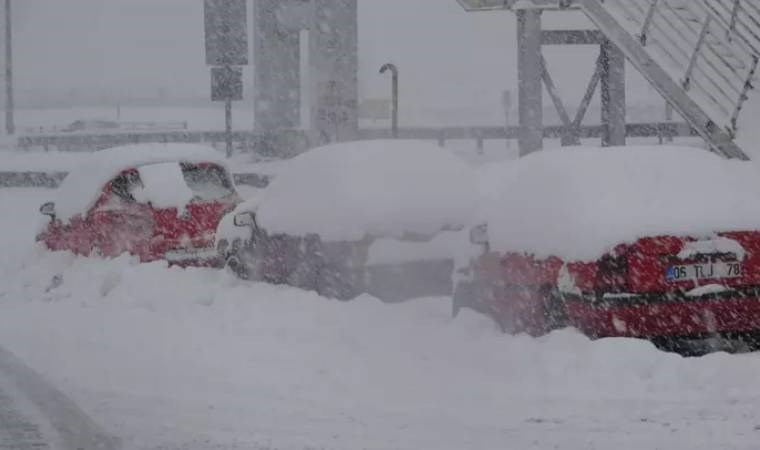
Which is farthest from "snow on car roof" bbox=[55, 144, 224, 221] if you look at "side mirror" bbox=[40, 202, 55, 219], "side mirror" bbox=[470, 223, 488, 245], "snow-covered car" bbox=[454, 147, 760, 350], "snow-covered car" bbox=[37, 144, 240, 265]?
"snow-covered car" bbox=[454, 147, 760, 350]

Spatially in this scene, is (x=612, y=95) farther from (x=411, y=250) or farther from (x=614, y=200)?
(x=614, y=200)

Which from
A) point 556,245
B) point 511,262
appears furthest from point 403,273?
point 556,245

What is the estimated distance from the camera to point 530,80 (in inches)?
738

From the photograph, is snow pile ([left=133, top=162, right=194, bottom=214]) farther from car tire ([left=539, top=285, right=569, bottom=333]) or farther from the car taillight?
the car taillight

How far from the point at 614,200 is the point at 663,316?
87 cm

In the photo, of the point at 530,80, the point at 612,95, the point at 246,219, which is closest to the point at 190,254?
the point at 246,219

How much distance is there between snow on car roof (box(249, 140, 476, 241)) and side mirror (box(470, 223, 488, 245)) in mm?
1037

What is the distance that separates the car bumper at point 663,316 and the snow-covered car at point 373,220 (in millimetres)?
2059

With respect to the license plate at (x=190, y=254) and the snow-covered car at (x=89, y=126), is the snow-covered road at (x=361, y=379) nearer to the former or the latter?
the license plate at (x=190, y=254)

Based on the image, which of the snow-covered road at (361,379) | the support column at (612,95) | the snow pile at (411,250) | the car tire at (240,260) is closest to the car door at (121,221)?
the car tire at (240,260)

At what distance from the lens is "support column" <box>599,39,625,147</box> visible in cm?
1925

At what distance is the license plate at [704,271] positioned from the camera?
26.3 feet

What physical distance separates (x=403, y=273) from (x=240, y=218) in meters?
2.46

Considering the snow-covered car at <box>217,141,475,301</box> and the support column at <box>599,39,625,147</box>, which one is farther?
the support column at <box>599,39,625,147</box>
